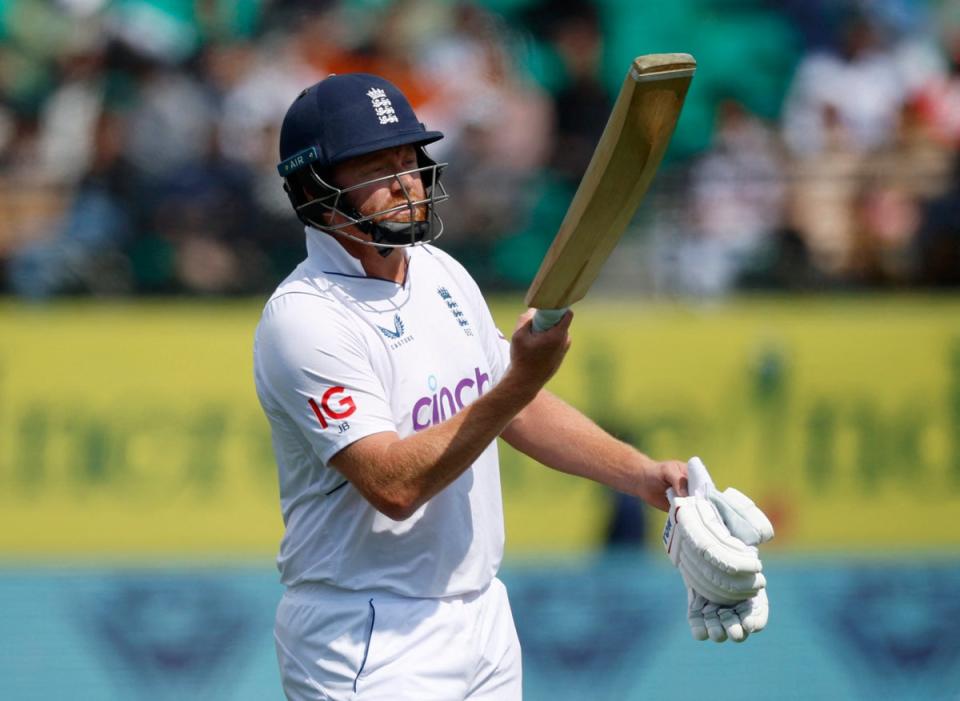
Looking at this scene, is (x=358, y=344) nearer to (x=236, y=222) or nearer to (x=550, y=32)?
(x=236, y=222)

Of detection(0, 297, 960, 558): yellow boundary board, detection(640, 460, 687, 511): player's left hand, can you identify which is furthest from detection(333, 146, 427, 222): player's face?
detection(0, 297, 960, 558): yellow boundary board

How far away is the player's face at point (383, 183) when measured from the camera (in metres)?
3.31

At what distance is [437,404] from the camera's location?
3340 mm

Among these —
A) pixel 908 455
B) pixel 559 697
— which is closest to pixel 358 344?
pixel 559 697

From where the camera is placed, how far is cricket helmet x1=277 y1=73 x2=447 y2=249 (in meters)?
3.29

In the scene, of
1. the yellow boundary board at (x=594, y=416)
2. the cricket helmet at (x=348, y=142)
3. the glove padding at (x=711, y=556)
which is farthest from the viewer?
the yellow boundary board at (x=594, y=416)

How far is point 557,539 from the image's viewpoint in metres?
7.47

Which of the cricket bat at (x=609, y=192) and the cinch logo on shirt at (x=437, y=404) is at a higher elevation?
the cricket bat at (x=609, y=192)

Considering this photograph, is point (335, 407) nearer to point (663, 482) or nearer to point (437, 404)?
point (437, 404)

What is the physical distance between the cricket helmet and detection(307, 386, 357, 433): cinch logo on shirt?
37cm

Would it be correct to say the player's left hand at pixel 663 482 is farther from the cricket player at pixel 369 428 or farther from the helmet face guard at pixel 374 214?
the helmet face guard at pixel 374 214

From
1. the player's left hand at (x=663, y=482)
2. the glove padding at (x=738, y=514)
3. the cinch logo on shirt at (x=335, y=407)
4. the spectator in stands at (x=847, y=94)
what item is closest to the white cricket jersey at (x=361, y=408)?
the cinch logo on shirt at (x=335, y=407)

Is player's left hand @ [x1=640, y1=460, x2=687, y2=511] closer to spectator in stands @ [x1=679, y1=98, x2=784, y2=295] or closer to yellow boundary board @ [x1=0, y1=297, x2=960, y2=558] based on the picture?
yellow boundary board @ [x1=0, y1=297, x2=960, y2=558]

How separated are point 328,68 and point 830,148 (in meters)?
2.88
